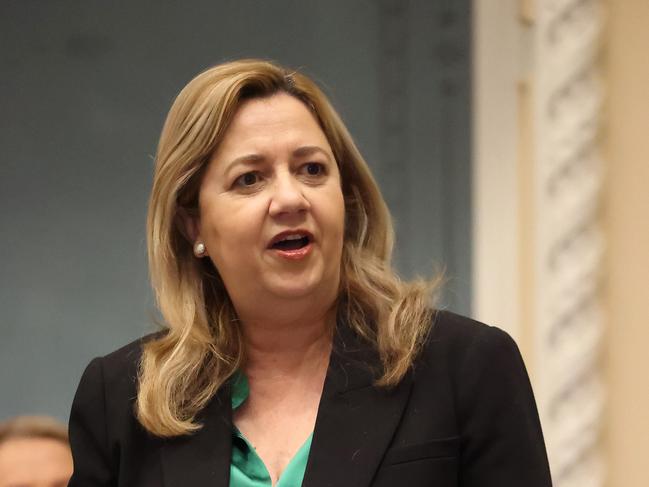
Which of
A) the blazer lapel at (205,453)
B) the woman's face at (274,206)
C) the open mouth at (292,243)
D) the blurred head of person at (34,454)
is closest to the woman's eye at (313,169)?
the woman's face at (274,206)

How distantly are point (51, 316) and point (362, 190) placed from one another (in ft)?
5.16

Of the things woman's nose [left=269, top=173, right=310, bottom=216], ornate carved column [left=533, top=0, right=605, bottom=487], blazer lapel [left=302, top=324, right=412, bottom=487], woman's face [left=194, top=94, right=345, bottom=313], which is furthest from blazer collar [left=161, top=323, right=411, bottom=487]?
ornate carved column [left=533, top=0, right=605, bottom=487]

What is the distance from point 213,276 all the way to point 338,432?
43cm

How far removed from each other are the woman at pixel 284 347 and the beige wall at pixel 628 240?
2.79 feet

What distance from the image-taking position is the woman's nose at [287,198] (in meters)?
1.97

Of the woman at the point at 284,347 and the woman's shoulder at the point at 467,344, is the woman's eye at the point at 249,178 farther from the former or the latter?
the woman's shoulder at the point at 467,344

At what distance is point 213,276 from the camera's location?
7.38 feet

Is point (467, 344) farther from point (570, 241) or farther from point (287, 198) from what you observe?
point (570, 241)

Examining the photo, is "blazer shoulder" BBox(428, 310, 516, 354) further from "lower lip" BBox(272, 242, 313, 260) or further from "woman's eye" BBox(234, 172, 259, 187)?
"woman's eye" BBox(234, 172, 259, 187)

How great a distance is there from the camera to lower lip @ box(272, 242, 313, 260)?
1985mm

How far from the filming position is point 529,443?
74.5 inches

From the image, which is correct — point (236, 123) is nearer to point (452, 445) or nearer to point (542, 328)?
point (452, 445)

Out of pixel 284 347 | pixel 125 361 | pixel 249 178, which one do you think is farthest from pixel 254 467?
pixel 249 178

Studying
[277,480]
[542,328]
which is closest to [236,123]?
[277,480]
